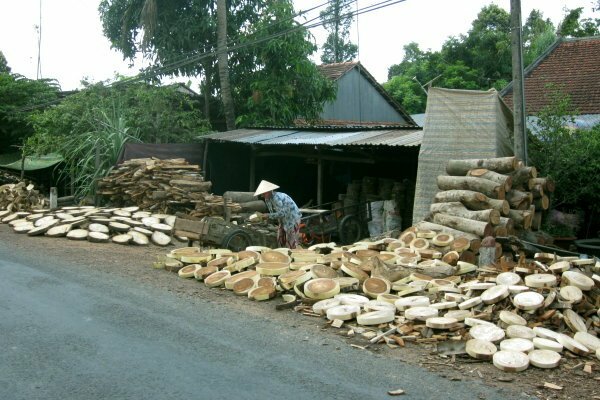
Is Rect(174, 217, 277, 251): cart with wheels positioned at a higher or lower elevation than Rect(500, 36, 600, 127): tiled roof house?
lower

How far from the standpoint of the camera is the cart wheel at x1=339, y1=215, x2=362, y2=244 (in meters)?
13.5

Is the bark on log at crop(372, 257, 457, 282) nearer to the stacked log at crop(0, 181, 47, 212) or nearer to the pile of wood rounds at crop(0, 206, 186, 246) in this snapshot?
the pile of wood rounds at crop(0, 206, 186, 246)

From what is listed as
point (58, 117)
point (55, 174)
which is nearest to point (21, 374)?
point (58, 117)

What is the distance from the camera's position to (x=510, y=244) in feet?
31.5

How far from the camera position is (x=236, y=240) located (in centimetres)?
1120

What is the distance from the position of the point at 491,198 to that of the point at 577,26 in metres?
22.1

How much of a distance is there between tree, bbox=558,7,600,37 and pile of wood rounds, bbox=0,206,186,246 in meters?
22.4

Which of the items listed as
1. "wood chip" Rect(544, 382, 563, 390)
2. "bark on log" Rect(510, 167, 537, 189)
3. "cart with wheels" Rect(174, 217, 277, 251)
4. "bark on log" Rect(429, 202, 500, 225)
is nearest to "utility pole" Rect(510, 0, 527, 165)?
"bark on log" Rect(510, 167, 537, 189)

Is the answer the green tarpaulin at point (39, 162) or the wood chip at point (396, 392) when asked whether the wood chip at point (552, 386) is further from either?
the green tarpaulin at point (39, 162)

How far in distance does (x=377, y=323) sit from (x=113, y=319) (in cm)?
303

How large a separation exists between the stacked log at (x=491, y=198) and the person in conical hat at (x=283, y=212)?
2.55m

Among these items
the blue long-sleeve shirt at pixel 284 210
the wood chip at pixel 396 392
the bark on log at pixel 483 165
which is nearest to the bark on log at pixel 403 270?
the bark on log at pixel 483 165

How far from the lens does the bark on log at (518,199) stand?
402 inches

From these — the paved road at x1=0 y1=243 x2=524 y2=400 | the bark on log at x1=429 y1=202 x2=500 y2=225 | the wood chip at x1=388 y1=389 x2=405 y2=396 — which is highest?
the bark on log at x1=429 y1=202 x2=500 y2=225
